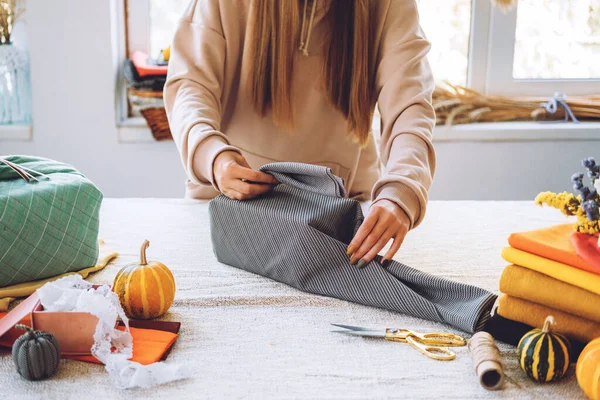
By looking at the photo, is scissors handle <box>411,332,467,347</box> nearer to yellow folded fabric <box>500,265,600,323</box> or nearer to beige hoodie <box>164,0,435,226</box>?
yellow folded fabric <box>500,265,600,323</box>

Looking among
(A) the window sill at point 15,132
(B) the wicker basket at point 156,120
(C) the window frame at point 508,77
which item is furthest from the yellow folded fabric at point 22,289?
(C) the window frame at point 508,77

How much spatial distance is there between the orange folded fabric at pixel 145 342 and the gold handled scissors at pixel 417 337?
0.74 ft

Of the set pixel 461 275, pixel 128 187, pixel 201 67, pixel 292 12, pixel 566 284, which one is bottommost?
pixel 128 187

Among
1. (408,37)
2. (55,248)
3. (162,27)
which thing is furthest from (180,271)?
(162,27)

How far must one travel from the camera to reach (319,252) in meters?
0.98

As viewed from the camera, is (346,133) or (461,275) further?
(346,133)

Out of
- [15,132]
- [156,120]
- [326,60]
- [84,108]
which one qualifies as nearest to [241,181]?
[326,60]

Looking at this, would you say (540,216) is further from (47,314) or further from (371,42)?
(47,314)

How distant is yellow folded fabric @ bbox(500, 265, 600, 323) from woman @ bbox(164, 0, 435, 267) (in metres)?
0.41

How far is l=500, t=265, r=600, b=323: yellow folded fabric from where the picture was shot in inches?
29.9

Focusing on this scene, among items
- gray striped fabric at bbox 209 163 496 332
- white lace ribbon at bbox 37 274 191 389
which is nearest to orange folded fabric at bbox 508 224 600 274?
gray striped fabric at bbox 209 163 496 332

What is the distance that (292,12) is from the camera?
1.28 m

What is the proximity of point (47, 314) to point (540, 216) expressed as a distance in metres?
1.06

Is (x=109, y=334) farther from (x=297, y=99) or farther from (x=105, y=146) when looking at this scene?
(x=105, y=146)
